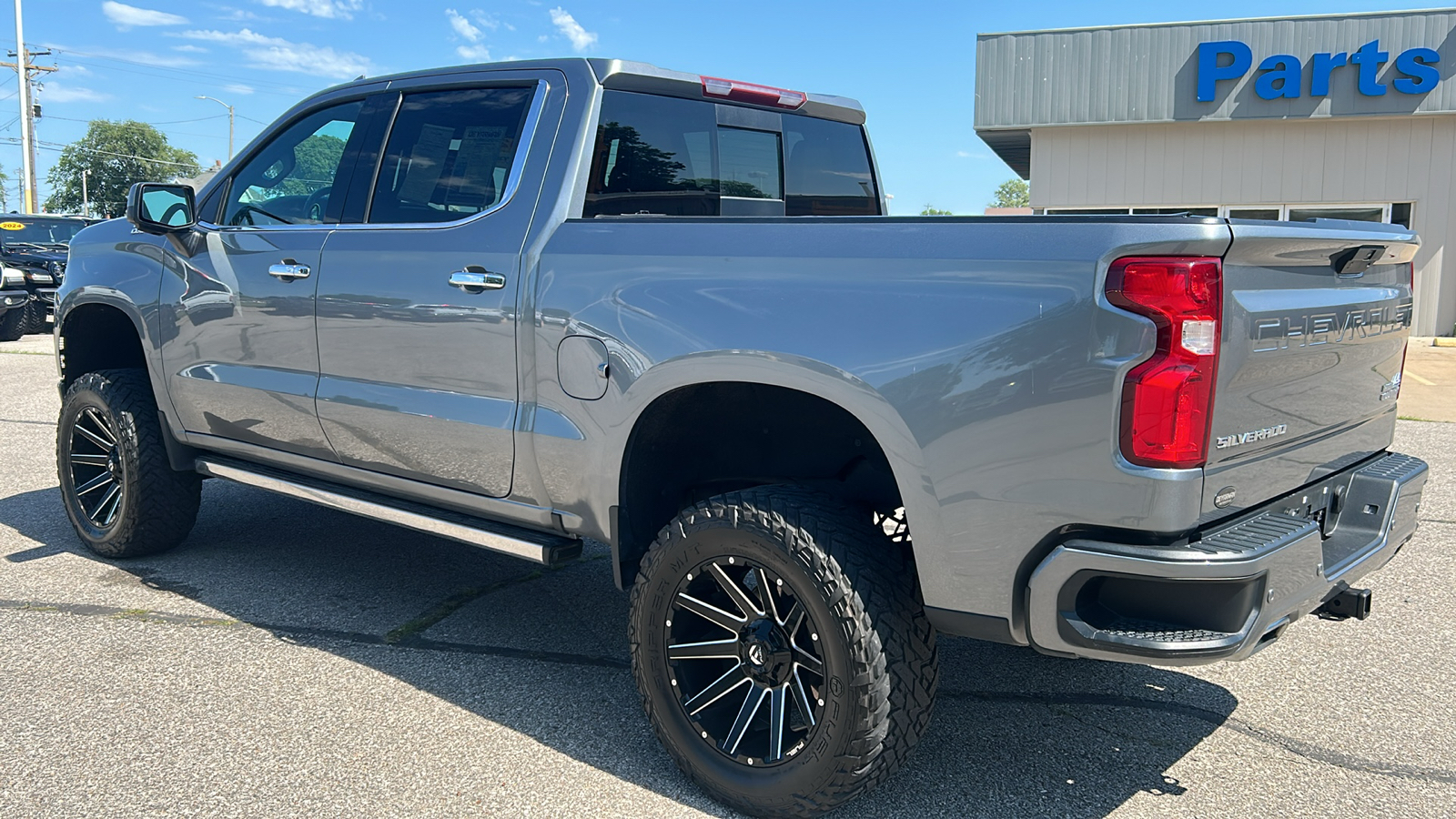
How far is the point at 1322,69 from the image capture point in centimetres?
1678

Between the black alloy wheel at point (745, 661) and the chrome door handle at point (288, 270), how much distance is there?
6.52ft

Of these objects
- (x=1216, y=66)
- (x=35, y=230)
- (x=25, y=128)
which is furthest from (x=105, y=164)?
(x=1216, y=66)

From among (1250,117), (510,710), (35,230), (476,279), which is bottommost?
(510,710)

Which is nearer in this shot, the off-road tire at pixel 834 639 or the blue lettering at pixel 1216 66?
the off-road tire at pixel 834 639

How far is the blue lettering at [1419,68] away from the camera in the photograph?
16.5 m

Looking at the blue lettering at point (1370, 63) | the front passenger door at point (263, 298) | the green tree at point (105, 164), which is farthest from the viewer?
the green tree at point (105, 164)

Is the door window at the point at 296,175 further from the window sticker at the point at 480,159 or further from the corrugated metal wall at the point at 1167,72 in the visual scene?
the corrugated metal wall at the point at 1167,72

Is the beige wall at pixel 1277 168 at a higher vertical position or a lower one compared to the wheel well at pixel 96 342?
higher

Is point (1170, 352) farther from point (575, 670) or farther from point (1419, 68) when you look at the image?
point (1419, 68)

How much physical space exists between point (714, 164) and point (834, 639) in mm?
2020

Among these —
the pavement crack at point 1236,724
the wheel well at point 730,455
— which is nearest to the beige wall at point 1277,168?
the pavement crack at point 1236,724

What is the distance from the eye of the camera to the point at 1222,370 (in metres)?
2.35

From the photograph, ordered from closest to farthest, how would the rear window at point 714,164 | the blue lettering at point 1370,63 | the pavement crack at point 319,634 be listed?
1. the rear window at point 714,164
2. the pavement crack at point 319,634
3. the blue lettering at point 1370,63

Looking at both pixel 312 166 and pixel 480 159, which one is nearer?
pixel 480 159
